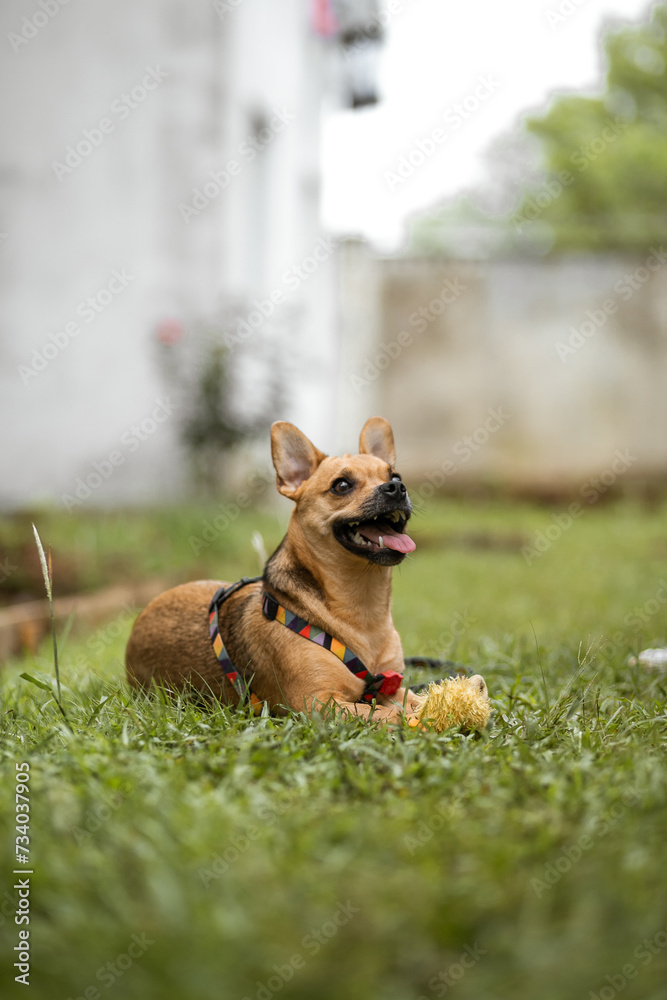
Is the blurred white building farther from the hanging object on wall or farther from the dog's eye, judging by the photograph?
the dog's eye

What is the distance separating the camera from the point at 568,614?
5.18 meters

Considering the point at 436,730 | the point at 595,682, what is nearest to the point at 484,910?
the point at 436,730
